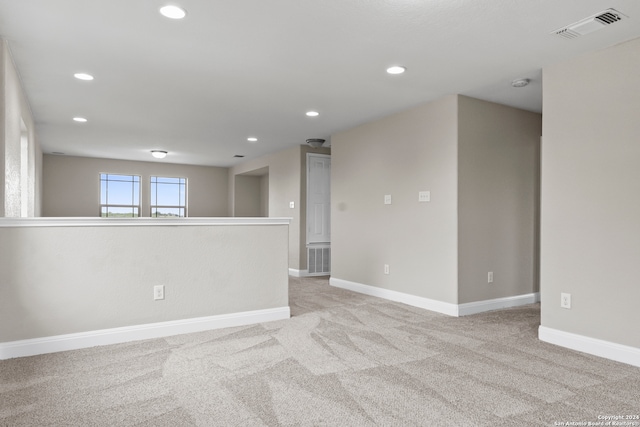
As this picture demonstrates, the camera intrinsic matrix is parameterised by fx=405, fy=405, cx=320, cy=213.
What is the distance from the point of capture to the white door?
7230mm

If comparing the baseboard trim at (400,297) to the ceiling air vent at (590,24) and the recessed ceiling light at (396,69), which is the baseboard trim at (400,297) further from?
the ceiling air vent at (590,24)

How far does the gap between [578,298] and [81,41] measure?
4306 mm

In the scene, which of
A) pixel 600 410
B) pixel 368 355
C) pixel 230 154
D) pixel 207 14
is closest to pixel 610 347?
pixel 600 410

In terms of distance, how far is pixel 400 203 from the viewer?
4.93 metres

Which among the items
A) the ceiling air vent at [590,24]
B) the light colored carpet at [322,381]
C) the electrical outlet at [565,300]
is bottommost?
the light colored carpet at [322,381]

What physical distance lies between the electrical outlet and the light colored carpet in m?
0.37

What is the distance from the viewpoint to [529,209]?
4832 mm

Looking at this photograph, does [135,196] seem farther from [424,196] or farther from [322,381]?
[322,381]

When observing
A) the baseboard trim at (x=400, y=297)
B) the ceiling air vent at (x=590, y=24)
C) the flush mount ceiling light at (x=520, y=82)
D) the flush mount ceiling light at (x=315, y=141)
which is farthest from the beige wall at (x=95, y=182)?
the ceiling air vent at (x=590, y=24)

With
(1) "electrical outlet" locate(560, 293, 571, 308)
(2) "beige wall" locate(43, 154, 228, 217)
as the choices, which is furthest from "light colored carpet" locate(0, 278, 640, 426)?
(2) "beige wall" locate(43, 154, 228, 217)

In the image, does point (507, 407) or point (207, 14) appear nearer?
point (507, 407)

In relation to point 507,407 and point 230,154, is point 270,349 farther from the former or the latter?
point 230,154

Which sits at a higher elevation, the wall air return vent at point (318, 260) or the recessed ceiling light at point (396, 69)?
the recessed ceiling light at point (396, 69)

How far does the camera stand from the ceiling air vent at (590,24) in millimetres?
2573
